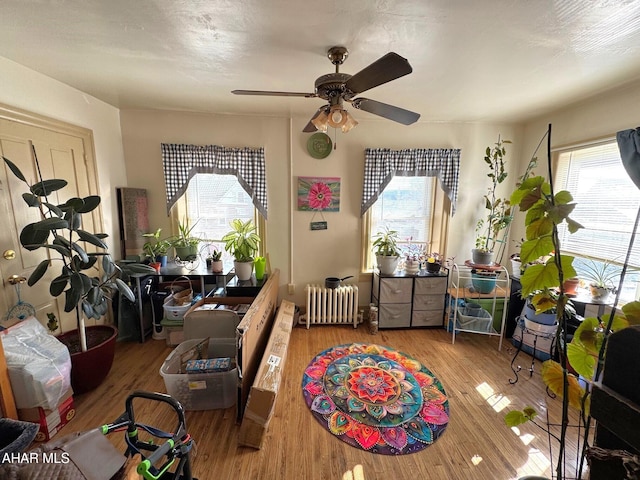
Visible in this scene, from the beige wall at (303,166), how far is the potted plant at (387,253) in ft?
1.00

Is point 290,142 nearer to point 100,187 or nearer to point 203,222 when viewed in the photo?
point 203,222

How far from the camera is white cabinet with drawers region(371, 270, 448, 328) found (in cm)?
304

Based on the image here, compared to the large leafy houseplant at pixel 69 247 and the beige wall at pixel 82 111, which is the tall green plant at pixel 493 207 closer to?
the large leafy houseplant at pixel 69 247

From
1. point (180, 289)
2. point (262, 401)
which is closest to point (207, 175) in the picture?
point (180, 289)

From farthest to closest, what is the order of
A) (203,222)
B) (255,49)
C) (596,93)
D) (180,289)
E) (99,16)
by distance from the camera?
(203,222) < (180,289) < (596,93) < (255,49) < (99,16)

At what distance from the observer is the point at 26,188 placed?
1952 mm

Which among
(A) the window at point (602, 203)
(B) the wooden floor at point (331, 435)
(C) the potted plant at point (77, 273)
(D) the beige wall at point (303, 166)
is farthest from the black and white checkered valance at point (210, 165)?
(A) the window at point (602, 203)

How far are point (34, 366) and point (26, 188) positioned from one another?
127 centimetres

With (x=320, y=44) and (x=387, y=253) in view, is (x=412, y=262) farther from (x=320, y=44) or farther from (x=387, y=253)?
(x=320, y=44)

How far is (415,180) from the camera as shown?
330 cm

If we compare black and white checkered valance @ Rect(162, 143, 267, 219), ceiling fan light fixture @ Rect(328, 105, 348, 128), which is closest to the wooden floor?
black and white checkered valance @ Rect(162, 143, 267, 219)

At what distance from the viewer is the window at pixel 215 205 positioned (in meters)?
3.10

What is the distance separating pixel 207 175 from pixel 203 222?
55cm

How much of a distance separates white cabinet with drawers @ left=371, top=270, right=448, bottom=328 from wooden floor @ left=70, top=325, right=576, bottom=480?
534mm
